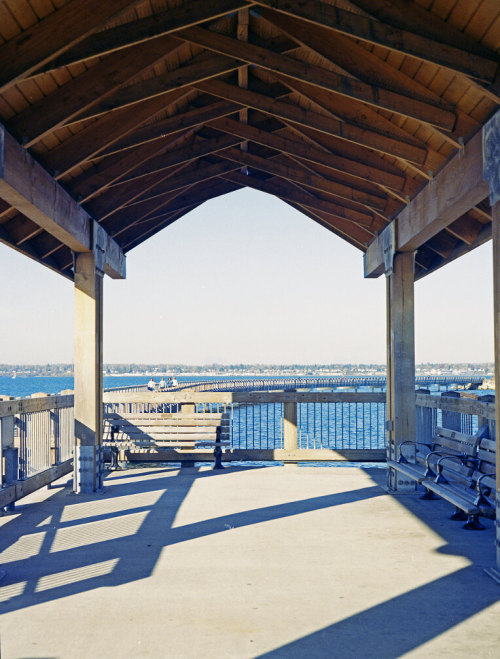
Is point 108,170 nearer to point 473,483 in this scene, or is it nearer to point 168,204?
point 168,204

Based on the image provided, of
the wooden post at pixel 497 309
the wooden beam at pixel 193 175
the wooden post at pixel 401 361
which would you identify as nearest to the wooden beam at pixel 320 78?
the wooden post at pixel 497 309

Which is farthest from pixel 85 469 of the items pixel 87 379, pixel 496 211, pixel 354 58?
pixel 496 211

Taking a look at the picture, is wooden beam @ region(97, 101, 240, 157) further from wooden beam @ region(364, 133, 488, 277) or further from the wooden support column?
the wooden support column

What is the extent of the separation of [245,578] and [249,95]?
16.6ft

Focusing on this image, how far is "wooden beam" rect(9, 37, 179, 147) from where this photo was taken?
6.02 metres

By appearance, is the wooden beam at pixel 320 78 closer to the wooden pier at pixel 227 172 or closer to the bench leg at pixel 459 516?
the wooden pier at pixel 227 172

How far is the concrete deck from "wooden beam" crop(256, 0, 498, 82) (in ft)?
13.2

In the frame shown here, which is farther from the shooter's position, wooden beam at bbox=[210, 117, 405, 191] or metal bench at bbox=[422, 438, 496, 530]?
wooden beam at bbox=[210, 117, 405, 191]

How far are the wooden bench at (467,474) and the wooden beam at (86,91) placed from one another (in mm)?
5034

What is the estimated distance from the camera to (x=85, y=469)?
9.32m

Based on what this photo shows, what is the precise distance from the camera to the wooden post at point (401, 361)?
30.1ft

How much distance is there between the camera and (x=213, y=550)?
20.5 feet

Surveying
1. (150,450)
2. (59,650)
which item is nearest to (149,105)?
(59,650)

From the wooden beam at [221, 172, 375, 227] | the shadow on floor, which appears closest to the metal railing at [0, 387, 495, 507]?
the shadow on floor
